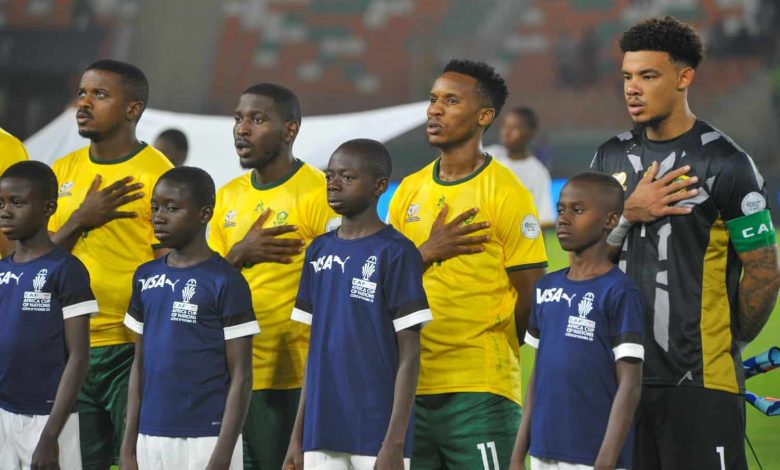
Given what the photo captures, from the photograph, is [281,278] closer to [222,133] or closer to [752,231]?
[752,231]

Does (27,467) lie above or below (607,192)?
below

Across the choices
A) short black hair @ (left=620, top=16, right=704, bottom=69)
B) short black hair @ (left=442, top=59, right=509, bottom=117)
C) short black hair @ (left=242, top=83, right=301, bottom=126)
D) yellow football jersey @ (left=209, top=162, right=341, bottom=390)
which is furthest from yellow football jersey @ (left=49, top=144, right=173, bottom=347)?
short black hair @ (left=620, top=16, right=704, bottom=69)

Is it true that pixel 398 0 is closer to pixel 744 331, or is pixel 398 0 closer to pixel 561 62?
pixel 561 62

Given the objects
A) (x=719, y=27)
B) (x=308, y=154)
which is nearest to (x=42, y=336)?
(x=308, y=154)

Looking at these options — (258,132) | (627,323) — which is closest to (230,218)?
(258,132)

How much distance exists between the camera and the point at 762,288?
3.67 m

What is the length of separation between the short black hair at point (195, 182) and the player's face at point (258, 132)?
0.28 m

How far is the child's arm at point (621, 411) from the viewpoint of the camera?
3361 mm

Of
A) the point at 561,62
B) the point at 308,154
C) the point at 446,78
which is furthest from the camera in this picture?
the point at 561,62

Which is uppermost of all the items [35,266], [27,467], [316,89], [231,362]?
[316,89]

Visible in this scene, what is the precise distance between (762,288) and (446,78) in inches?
52.2

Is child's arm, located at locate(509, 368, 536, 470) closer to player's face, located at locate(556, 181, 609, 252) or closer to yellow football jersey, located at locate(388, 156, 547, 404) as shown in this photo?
player's face, located at locate(556, 181, 609, 252)

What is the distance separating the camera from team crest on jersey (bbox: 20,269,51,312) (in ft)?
13.4

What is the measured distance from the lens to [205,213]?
4.03 m
